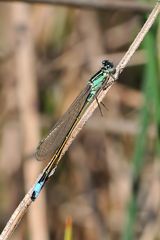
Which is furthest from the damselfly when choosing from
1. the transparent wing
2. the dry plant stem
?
the dry plant stem

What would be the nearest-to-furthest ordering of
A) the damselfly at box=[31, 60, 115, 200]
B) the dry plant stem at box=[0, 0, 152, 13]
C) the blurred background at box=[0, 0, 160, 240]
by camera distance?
the damselfly at box=[31, 60, 115, 200] → the dry plant stem at box=[0, 0, 152, 13] → the blurred background at box=[0, 0, 160, 240]

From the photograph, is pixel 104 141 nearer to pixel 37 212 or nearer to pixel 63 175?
pixel 63 175

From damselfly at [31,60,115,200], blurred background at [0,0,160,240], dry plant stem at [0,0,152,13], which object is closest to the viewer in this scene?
damselfly at [31,60,115,200]

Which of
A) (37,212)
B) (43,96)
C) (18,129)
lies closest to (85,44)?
(43,96)

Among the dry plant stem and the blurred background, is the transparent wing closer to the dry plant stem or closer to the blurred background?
the dry plant stem

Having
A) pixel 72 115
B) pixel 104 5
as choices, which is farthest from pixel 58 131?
pixel 104 5

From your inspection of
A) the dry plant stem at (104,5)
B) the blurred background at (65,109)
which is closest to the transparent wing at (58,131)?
the dry plant stem at (104,5)

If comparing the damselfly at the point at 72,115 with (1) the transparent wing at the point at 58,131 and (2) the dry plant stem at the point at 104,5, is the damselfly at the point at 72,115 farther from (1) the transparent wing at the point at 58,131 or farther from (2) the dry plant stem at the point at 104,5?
(2) the dry plant stem at the point at 104,5

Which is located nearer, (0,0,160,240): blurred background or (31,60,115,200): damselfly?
(31,60,115,200): damselfly

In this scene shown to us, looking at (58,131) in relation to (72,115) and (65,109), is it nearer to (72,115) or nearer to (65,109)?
(72,115)
